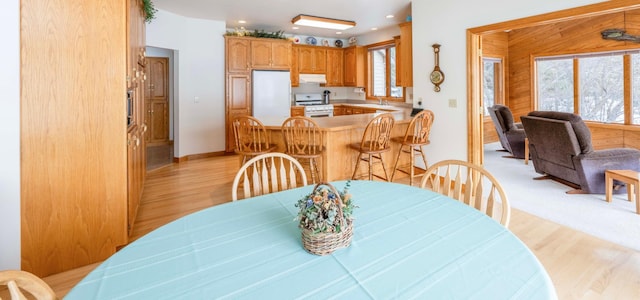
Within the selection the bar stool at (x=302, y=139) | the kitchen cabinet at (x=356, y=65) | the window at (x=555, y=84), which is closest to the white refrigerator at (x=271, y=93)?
the kitchen cabinet at (x=356, y=65)

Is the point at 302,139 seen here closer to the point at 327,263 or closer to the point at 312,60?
the point at 327,263

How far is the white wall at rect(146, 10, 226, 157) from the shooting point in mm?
5762

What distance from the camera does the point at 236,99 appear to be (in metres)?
6.41

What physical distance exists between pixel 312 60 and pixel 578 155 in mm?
5191

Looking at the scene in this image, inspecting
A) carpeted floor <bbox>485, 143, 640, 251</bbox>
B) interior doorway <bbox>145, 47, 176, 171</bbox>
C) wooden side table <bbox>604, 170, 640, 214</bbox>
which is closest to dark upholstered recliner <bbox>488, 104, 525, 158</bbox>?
carpeted floor <bbox>485, 143, 640, 251</bbox>

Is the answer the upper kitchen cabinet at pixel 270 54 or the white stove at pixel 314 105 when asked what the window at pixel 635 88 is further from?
the upper kitchen cabinet at pixel 270 54

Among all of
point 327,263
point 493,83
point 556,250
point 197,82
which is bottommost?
point 556,250

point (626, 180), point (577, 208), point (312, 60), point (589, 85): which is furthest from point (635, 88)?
point (312, 60)

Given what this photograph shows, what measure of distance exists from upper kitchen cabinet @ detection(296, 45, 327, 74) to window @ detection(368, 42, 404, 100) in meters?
1.06

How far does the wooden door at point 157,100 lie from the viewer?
7418 millimetres

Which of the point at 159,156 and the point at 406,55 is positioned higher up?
the point at 406,55

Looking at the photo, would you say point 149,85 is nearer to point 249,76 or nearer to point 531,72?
point 249,76

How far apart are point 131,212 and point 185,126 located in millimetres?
3392

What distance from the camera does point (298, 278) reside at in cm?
98
